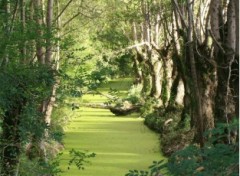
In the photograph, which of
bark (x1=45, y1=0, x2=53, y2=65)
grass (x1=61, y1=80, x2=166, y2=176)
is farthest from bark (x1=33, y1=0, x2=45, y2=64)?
grass (x1=61, y1=80, x2=166, y2=176)

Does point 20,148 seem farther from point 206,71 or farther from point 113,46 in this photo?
point 113,46

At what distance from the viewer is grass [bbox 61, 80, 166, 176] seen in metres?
13.0

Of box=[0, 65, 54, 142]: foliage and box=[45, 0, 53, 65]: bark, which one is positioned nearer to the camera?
box=[0, 65, 54, 142]: foliage

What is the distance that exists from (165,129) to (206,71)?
5.98 m

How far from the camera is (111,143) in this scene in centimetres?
1719

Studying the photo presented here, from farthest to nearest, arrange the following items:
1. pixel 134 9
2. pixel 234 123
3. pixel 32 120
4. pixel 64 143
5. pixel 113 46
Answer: pixel 113 46, pixel 134 9, pixel 64 143, pixel 32 120, pixel 234 123

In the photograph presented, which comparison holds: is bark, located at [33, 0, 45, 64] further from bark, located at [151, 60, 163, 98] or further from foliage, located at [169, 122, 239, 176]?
bark, located at [151, 60, 163, 98]

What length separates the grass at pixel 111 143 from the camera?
42.8ft

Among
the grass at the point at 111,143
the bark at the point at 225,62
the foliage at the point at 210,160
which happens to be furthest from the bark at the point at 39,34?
the foliage at the point at 210,160

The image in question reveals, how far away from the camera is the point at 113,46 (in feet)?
99.5

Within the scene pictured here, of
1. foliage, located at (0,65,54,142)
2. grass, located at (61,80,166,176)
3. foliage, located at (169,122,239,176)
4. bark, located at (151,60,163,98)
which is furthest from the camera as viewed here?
bark, located at (151,60,163,98)

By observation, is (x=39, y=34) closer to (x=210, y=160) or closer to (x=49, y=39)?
(x=49, y=39)

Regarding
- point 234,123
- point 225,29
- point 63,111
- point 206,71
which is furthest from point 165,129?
point 234,123

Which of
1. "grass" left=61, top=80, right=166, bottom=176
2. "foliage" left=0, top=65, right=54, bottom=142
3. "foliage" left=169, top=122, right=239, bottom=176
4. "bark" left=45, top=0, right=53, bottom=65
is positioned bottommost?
"grass" left=61, top=80, right=166, bottom=176
